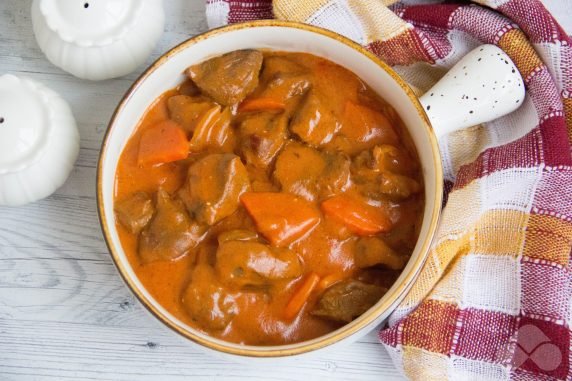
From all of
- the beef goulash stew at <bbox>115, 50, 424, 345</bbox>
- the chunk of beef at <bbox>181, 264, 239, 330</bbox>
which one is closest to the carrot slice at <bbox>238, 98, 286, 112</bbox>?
the beef goulash stew at <bbox>115, 50, 424, 345</bbox>

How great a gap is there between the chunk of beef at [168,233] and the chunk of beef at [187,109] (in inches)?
10.2

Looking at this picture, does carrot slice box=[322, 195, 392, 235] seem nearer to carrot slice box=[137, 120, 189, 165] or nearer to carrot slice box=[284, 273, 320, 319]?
carrot slice box=[284, 273, 320, 319]

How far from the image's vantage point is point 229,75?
267 cm

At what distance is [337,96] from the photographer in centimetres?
275

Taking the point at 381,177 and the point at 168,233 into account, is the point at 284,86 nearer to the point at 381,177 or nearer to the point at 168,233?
the point at 381,177

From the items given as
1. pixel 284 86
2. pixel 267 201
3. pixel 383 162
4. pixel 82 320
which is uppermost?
pixel 284 86

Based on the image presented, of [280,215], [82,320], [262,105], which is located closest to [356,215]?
[280,215]

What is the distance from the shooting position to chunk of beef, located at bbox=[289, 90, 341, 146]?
103 inches

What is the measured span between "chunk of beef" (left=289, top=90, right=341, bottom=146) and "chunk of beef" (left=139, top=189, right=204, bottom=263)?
1.52 ft

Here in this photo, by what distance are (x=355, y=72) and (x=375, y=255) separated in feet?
2.16

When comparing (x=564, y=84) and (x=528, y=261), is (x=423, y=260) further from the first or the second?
(x=564, y=84)

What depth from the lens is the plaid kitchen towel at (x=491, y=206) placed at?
2.71 metres

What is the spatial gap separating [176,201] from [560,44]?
148 centimetres

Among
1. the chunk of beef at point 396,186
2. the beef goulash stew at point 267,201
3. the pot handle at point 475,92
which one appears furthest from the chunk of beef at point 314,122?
the pot handle at point 475,92
